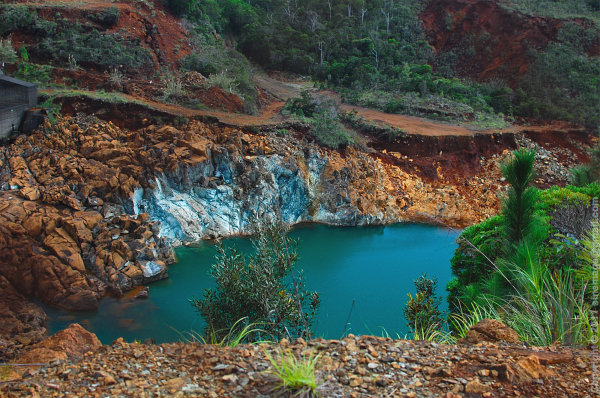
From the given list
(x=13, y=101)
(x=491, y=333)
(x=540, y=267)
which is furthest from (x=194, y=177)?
(x=491, y=333)

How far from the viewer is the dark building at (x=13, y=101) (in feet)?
60.1

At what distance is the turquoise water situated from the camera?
39.0 feet

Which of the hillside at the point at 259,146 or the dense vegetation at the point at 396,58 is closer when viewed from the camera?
the hillside at the point at 259,146

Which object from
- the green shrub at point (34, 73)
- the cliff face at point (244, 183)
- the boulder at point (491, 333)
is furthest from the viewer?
the green shrub at point (34, 73)

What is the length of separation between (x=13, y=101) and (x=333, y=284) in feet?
51.8

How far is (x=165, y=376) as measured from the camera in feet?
15.2

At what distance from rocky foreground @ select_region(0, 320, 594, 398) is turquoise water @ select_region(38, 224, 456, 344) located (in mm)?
4296

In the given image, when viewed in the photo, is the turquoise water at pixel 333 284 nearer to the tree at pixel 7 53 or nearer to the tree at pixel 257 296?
the tree at pixel 257 296

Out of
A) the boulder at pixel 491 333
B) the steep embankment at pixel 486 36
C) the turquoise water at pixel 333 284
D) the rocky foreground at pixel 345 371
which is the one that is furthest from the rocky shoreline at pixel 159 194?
the steep embankment at pixel 486 36

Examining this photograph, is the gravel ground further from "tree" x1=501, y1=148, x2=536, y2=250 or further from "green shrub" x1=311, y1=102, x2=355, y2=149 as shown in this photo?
"green shrub" x1=311, y1=102, x2=355, y2=149

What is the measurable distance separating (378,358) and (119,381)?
2.70 m

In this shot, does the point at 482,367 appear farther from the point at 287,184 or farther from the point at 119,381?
the point at 287,184

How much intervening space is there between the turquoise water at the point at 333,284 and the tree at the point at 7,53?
13379mm

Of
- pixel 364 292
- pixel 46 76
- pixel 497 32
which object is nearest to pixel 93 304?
pixel 364 292
